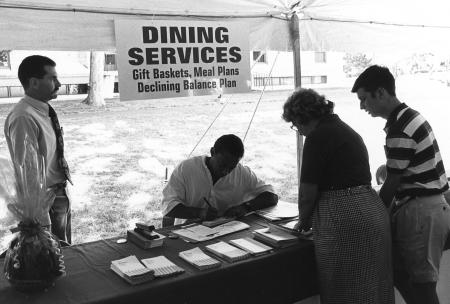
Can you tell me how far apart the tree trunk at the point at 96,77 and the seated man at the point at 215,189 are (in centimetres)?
564

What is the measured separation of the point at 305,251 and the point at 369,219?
1.05 ft

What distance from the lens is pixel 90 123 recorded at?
351 inches

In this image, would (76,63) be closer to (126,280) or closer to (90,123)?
(90,123)

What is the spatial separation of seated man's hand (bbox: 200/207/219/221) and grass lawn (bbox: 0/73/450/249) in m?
2.86

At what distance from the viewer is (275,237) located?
194 cm

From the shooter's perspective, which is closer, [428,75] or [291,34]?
[291,34]

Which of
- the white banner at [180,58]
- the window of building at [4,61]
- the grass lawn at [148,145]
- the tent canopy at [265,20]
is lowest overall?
the grass lawn at [148,145]

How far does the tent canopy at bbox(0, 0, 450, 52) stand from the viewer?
2.32 meters

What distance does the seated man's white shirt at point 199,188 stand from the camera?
8.42ft

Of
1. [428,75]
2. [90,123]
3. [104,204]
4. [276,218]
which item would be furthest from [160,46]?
[428,75]

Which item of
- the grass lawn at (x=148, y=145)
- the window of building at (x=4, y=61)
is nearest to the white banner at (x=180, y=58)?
the grass lawn at (x=148, y=145)

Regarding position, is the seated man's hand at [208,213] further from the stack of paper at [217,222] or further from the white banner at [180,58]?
the white banner at [180,58]

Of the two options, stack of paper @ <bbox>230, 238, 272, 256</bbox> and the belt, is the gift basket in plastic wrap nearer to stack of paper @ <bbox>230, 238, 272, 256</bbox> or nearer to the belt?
stack of paper @ <bbox>230, 238, 272, 256</bbox>

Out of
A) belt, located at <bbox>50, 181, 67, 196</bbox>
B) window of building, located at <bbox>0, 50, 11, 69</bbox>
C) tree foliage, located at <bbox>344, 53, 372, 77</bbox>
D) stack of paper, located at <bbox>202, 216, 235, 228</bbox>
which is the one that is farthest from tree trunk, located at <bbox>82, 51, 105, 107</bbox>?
tree foliage, located at <bbox>344, 53, 372, 77</bbox>
